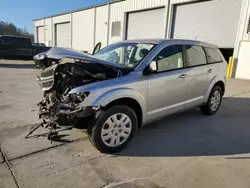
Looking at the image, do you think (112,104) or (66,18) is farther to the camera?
(66,18)

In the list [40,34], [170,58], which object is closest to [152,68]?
[170,58]

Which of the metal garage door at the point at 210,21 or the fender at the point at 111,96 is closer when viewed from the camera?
the fender at the point at 111,96

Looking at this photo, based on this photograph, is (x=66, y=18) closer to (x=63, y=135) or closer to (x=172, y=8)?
(x=172, y=8)

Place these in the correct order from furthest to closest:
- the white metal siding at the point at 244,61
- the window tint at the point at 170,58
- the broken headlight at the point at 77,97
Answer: the white metal siding at the point at 244,61, the window tint at the point at 170,58, the broken headlight at the point at 77,97

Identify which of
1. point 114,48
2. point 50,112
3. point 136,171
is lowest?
point 136,171

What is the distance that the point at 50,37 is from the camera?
30172 mm

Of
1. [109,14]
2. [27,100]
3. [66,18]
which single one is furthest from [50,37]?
[27,100]

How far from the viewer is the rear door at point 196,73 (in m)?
4.17

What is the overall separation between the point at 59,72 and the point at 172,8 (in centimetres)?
1293

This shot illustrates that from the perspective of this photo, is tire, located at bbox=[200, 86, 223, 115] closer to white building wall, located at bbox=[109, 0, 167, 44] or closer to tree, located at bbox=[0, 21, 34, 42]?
white building wall, located at bbox=[109, 0, 167, 44]

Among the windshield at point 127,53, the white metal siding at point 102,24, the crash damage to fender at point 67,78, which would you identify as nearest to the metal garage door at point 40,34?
the white metal siding at point 102,24

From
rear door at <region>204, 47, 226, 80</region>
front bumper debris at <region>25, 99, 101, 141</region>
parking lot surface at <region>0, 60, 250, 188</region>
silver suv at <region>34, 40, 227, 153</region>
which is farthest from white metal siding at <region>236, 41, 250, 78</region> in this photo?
front bumper debris at <region>25, 99, 101, 141</region>

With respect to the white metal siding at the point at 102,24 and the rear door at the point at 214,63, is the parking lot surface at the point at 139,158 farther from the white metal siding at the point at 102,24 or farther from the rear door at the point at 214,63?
the white metal siding at the point at 102,24

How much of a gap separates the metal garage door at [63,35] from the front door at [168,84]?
2425 cm
